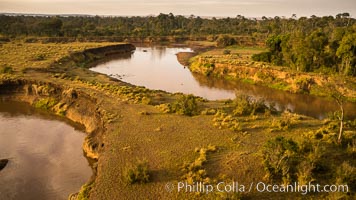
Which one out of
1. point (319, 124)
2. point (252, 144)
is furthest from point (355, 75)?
point (252, 144)

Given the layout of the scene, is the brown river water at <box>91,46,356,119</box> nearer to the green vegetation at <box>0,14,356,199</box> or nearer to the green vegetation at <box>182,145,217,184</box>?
the green vegetation at <box>0,14,356,199</box>

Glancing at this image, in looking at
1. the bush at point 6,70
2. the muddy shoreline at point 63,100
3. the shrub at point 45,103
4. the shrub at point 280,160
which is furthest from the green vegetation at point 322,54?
the bush at point 6,70

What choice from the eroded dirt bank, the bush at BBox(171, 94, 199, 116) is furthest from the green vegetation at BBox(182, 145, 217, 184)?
the eroded dirt bank

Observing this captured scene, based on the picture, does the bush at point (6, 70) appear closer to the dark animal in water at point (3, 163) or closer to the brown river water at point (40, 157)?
the brown river water at point (40, 157)

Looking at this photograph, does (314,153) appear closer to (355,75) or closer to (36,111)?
(36,111)

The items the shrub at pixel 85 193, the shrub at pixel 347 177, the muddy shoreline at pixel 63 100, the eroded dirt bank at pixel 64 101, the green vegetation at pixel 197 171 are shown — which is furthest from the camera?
the muddy shoreline at pixel 63 100

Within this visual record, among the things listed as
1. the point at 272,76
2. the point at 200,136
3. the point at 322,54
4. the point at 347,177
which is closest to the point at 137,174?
the point at 200,136

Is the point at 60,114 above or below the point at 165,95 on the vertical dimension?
below
